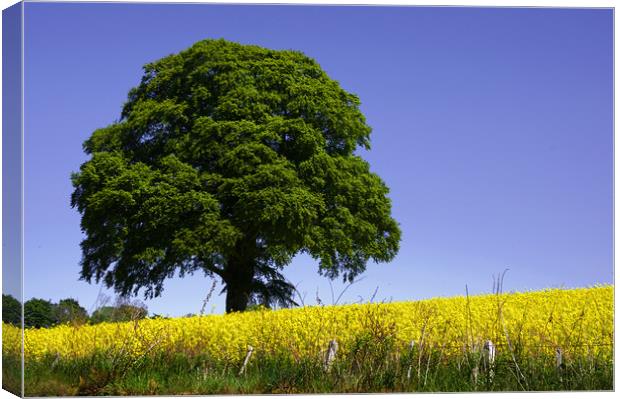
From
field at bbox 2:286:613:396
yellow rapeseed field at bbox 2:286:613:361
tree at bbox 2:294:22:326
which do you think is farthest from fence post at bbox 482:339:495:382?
tree at bbox 2:294:22:326

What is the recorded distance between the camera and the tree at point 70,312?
9.32 m

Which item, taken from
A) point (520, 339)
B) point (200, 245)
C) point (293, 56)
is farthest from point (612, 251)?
point (200, 245)

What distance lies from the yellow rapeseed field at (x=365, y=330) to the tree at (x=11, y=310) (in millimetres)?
88

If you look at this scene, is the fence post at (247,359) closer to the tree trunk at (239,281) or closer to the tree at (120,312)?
the tree at (120,312)

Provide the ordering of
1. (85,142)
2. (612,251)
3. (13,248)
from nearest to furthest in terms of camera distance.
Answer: (13,248) < (612,251) < (85,142)

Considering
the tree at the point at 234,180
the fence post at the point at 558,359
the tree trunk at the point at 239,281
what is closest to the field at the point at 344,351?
the fence post at the point at 558,359

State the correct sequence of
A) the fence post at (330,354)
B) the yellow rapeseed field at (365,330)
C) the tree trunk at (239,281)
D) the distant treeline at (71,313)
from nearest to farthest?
the fence post at (330,354) < the yellow rapeseed field at (365,330) < the distant treeline at (71,313) < the tree trunk at (239,281)

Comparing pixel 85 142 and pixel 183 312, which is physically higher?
pixel 85 142

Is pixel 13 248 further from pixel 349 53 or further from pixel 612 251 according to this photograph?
pixel 612 251

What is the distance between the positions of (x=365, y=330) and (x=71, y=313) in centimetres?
280

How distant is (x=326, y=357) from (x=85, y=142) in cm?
340

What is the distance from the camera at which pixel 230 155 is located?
12180 millimetres

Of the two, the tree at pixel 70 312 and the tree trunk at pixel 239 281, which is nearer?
the tree at pixel 70 312

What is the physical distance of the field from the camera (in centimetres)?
848
